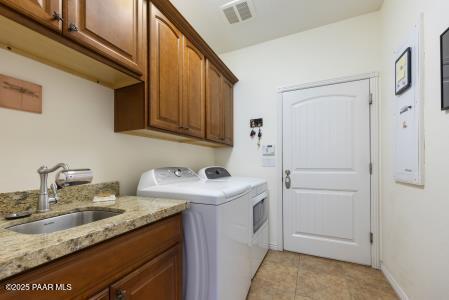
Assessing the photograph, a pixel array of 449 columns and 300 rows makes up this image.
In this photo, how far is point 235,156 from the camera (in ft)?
8.96

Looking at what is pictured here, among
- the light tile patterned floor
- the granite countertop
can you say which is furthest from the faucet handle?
the light tile patterned floor

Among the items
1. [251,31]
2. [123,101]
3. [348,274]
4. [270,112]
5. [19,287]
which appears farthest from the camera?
[270,112]

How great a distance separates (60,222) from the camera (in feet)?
3.30

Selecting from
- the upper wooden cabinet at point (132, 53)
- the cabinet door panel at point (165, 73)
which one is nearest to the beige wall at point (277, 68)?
the upper wooden cabinet at point (132, 53)

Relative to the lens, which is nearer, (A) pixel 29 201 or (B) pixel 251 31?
(A) pixel 29 201

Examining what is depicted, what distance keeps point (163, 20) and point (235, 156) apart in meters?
1.73

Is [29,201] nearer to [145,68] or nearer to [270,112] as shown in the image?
[145,68]

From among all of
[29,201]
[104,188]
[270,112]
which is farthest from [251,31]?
[29,201]

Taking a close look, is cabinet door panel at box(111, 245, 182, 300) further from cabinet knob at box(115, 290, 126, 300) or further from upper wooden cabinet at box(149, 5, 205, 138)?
upper wooden cabinet at box(149, 5, 205, 138)

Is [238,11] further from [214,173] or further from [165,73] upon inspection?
[214,173]

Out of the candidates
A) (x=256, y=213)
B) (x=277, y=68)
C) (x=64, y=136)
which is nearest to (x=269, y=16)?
(x=277, y=68)

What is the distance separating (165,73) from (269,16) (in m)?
1.42

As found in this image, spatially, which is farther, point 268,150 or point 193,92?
point 268,150

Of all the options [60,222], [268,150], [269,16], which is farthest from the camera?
[268,150]
